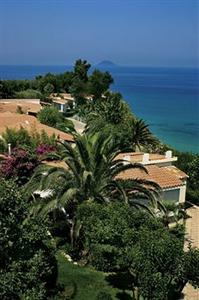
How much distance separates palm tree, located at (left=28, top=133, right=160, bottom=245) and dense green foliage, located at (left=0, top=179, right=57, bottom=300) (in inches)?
256

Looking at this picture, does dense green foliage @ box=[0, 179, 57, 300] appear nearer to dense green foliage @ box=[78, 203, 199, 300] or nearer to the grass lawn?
dense green foliage @ box=[78, 203, 199, 300]

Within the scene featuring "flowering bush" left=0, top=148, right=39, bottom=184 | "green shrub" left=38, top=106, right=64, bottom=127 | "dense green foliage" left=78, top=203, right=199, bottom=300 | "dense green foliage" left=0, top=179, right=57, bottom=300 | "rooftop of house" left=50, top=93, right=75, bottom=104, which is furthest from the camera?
"rooftop of house" left=50, top=93, right=75, bottom=104

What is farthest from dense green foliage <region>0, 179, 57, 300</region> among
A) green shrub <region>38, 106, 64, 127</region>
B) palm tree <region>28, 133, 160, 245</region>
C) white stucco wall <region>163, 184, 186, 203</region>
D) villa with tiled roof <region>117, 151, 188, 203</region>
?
green shrub <region>38, 106, 64, 127</region>

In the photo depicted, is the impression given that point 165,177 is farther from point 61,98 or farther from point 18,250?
point 61,98

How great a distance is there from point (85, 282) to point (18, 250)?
19.0ft

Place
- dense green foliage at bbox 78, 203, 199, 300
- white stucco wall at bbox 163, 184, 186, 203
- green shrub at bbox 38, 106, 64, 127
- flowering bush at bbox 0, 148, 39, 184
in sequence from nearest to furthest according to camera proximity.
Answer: dense green foliage at bbox 78, 203, 199, 300, flowering bush at bbox 0, 148, 39, 184, white stucco wall at bbox 163, 184, 186, 203, green shrub at bbox 38, 106, 64, 127

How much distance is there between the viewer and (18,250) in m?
10.0

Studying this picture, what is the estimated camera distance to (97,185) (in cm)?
1756

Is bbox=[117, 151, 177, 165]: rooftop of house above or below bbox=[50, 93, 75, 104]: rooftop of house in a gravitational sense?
above

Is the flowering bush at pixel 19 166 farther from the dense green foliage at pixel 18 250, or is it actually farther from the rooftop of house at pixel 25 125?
the rooftop of house at pixel 25 125

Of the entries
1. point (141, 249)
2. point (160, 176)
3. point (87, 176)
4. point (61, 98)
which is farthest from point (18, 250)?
point (61, 98)

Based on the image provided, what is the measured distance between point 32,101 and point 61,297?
172 ft

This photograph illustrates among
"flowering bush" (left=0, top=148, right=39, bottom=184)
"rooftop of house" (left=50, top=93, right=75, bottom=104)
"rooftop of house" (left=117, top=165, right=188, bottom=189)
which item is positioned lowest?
"rooftop of house" (left=50, top=93, right=75, bottom=104)

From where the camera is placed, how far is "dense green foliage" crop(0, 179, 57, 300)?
30.6 feet
